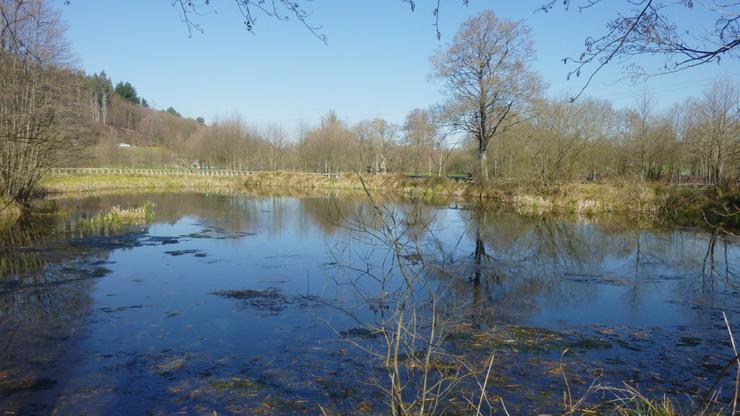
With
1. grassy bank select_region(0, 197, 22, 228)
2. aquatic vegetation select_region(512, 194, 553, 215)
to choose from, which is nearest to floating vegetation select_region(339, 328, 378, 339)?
grassy bank select_region(0, 197, 22, 228)

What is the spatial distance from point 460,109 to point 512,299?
21.2 meters

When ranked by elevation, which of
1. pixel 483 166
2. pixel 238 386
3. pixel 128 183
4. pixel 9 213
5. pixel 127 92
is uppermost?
pixel 127 92

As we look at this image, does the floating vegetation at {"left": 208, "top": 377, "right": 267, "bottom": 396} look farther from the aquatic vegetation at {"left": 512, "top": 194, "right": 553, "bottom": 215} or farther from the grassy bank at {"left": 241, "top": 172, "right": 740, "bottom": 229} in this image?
the aquatic vegetation at {"left": 512, "top": 194, "right": 553, "bottom": 215}

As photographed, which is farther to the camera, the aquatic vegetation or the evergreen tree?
the evergreen tree

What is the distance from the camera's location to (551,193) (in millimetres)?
24422

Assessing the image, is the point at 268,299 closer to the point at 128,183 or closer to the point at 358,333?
the point at 358,333

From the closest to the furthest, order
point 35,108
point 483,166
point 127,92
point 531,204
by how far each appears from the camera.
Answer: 1. point 35,108
2. point 531,204
3. point 483,166
4. point 127,92

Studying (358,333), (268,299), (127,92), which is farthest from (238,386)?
(127,92)

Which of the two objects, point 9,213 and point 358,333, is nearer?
point 358,333

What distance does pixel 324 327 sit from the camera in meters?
6.61

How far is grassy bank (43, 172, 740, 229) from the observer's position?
1852cm

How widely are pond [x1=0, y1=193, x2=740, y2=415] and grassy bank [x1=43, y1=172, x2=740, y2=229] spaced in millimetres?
2554

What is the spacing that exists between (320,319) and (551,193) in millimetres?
20397

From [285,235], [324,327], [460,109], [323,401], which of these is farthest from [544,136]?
[323,401]
